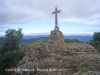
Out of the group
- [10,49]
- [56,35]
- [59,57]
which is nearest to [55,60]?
[59,57]

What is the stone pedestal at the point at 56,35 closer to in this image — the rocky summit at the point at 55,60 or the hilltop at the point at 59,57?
the rocky summit at the point at 55,60

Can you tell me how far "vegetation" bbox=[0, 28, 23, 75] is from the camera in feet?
59.2

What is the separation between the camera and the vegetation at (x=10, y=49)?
18.0 meters

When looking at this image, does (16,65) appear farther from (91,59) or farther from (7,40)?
(91,59)

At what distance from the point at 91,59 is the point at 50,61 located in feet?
13.4

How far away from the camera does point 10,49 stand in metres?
19.2

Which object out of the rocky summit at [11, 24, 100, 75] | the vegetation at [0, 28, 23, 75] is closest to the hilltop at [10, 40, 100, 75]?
the rocky summit at [11, 24, 100, 75]

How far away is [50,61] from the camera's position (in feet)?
54.8

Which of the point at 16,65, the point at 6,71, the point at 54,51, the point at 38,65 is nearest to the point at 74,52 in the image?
the point at 54,51

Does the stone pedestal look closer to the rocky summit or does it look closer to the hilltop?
the rocky summit

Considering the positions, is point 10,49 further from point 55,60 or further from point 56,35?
point 56,35

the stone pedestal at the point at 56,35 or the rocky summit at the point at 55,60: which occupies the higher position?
the stone pedestal at the point at 56,35

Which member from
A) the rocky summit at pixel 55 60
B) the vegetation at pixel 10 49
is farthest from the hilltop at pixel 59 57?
the vegetation at pixel 10 49

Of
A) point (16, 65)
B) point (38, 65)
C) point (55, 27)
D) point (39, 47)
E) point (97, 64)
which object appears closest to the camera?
point (97, 64)
